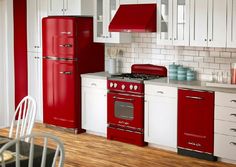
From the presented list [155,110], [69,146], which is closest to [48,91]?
[69,146]

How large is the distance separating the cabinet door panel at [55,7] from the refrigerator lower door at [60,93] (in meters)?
0.80

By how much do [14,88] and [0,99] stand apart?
309 millimetres

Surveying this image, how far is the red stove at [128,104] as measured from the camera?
623 centimetres

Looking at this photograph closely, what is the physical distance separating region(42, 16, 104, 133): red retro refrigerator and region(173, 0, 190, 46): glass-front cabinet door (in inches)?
63.3

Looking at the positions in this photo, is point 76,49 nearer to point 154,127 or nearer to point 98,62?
point 98,62

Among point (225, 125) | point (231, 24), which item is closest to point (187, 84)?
point (225, 125)

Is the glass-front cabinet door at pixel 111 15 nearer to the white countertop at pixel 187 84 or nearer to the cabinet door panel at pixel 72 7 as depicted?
the cabinet door panel at pixel 72 7

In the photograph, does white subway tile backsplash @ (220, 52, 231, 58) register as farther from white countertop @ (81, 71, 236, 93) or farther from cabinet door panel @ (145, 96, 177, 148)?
cabinet door panel @ (145, 96, 177, 148)

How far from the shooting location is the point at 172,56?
21.4 feet

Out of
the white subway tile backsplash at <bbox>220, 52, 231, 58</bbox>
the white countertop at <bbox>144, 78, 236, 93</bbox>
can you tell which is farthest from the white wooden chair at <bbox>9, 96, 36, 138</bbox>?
the white subway tile backsplash at <bbox>220, 52, 231, 58</bbox>

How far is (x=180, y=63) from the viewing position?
255 inches

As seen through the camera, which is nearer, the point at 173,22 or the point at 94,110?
the point at 173,22

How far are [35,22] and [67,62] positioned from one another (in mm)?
1196

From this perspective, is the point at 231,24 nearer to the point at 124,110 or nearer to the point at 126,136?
the point at 124,110
